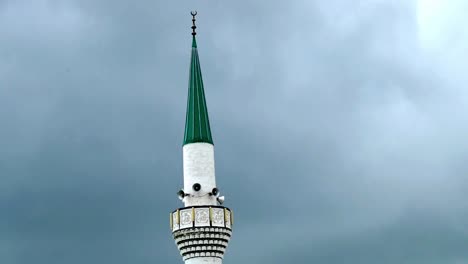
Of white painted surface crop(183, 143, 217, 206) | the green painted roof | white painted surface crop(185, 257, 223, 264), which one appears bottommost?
white painted surface crop(185, 257, 223, 264)

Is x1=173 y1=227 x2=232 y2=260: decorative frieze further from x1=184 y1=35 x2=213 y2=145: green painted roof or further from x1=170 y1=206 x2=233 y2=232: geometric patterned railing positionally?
x1=184 y1=35 x2=213 y2=145: green painted roof

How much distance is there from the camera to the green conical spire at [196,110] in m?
55.4

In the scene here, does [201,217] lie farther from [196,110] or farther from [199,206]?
[196,110]

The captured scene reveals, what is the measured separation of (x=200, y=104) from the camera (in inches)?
2233

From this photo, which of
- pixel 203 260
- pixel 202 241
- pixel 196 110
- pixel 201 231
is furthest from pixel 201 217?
pixel 196 110

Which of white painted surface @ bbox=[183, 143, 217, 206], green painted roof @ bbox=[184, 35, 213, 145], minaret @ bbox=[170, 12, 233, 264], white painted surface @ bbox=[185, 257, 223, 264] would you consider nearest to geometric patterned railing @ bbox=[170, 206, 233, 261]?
minaret @ bbox=[170, 12, 233, 264]

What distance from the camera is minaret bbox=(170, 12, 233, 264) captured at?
53000 millimetres

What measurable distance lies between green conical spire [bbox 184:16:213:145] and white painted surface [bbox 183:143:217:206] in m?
0.54

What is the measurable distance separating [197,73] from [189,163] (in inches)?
240

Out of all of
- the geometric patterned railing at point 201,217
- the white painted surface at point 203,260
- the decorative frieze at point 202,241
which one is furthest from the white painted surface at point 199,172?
the white painted surface at point 203,260

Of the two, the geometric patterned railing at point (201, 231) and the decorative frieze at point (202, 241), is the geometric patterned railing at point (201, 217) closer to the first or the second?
the geometric patterned railing at point (201, 231)

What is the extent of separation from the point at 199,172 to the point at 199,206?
82.3 inches

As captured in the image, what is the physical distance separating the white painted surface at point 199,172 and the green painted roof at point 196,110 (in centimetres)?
54

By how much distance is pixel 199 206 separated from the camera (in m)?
53.5
